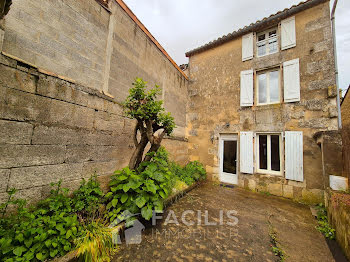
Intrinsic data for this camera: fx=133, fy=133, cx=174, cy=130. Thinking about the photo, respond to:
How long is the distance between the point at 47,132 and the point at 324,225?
558 centimetres

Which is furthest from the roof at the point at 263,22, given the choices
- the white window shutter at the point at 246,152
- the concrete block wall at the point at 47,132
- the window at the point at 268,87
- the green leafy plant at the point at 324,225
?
the green leafy plant at the point at 324,225

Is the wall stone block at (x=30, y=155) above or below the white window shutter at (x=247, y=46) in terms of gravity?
below

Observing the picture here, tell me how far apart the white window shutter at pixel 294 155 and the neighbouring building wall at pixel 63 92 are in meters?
5.00

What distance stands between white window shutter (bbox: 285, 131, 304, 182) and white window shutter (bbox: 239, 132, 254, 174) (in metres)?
1.03

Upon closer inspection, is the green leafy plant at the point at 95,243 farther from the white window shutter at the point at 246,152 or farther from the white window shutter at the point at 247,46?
the white window shutter at the point at 247,46

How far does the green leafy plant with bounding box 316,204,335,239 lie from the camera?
2.53 meters

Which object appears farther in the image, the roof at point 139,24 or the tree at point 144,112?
the roof at point 139,24

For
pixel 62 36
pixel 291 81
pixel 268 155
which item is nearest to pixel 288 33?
pixel 291 81

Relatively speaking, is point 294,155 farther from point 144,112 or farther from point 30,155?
point 30,155

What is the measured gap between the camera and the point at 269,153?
4863mm

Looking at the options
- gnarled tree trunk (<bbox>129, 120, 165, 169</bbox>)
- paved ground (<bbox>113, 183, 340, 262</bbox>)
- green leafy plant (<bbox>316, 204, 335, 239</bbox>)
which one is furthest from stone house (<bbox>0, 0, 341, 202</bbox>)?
paved ground (<bbox>113, 183, 340, 262</bbox>)

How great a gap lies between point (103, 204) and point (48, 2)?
3584mm

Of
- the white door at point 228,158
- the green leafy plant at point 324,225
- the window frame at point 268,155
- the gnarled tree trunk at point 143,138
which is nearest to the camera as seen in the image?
the green leafy plant at point 324,225

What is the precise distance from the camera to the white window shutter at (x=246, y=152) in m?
5.00
